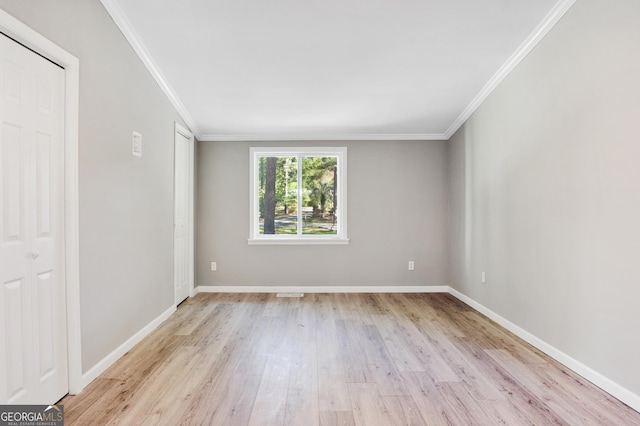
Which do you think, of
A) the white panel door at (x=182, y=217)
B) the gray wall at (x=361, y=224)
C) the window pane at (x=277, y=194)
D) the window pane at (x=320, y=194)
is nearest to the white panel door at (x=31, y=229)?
the white panel door at (x=182, y=217)

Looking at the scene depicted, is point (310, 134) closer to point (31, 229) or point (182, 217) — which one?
point (182, 217)

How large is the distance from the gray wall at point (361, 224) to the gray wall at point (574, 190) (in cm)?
123

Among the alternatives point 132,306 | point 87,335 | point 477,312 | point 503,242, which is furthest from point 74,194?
point 477,312

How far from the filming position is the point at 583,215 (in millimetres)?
2545

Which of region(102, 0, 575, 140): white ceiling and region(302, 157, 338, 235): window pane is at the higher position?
region(102, 0, 575, 140): white ceiling

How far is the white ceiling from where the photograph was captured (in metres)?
2.67

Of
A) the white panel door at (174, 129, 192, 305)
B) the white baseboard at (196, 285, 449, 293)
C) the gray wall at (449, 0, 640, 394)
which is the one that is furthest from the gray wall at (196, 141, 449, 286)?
the gray wall at (449, 0, 640, 394)

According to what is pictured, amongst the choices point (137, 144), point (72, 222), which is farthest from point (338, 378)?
point (137, 144)

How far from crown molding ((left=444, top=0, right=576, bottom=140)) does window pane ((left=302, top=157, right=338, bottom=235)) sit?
186cm

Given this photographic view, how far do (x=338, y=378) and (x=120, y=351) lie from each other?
177cm

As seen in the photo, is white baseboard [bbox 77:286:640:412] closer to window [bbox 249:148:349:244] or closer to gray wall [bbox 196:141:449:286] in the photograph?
gray wall [bbox 196:141:449:286]

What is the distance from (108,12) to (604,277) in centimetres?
401

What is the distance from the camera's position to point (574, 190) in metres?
2.63

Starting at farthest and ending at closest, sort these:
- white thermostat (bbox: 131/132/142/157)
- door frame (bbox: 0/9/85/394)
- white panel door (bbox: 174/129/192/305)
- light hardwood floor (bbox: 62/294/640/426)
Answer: white panel door (bbox: 174/129/192/305)
white thermostat (bbox: 131/132/142/157)
door frame (bbox: 0/9/85/394)
light hardwood floor (bbox: 62/294/640/426)
